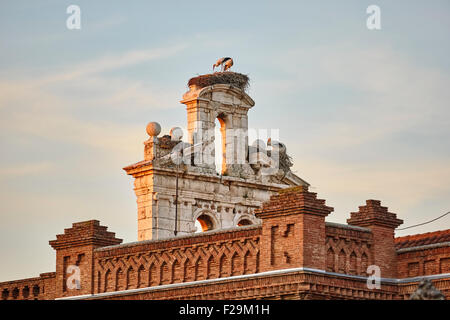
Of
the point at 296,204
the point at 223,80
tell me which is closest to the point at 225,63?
the point at 223,80

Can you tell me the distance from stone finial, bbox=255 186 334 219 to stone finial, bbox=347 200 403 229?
145cm

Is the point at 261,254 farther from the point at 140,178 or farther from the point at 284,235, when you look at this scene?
the point at 140,178

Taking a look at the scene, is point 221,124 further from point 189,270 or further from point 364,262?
point 364,262

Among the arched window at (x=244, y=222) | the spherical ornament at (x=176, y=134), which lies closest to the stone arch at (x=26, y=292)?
the spherical ornament at (x=176, y=134)

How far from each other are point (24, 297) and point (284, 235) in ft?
33.1

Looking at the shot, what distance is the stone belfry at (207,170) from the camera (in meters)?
42.9

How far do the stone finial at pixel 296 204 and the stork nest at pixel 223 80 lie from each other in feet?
45.3

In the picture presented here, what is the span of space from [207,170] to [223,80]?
292 cm

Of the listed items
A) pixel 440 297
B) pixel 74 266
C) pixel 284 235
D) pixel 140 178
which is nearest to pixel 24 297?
pixel 74 266

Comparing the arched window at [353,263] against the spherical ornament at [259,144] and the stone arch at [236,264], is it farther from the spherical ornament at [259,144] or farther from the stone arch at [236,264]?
the spherical ornament at [259,144]

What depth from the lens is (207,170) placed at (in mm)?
43969

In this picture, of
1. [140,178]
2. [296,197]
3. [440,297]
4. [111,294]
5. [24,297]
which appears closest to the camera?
[440,297]

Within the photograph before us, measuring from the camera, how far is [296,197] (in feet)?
99.5
